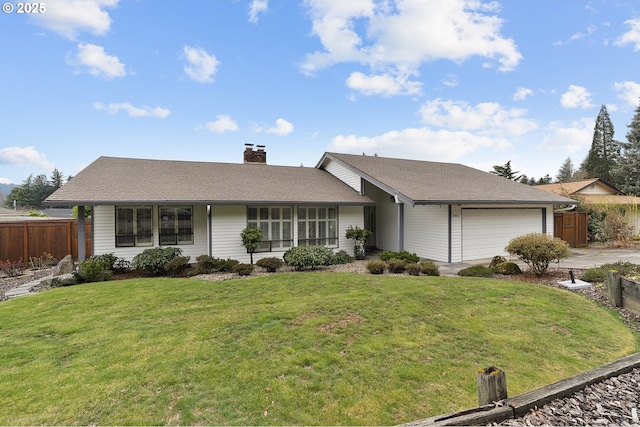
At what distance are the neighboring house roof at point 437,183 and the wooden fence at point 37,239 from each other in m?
12.1

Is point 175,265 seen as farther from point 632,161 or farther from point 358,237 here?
point 632,161

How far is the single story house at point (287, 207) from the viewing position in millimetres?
11594

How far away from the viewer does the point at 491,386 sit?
253 cm

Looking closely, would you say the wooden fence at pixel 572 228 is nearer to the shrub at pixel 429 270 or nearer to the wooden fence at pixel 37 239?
the shrub at pixel 429 270

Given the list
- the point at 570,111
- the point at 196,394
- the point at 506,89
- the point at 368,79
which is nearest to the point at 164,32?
the point at 368,79

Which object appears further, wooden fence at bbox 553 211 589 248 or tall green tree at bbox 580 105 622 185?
tall green tree at bbox 580 105 622 185

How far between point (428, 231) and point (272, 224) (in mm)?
6719

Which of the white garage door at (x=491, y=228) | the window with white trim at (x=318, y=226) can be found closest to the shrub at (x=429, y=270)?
the white garage door at (x=491, y=228)

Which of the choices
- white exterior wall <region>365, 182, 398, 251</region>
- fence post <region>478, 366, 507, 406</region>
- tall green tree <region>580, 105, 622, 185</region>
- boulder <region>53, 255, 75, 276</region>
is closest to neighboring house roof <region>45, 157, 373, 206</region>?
white exterior wall <region>365, 182, 398, 251</region>

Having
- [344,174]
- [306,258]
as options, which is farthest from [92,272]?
[344,174]

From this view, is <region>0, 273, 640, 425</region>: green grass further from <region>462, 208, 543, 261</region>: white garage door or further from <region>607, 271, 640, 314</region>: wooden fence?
<region>462, 208, 543, 261</region>: white garage door

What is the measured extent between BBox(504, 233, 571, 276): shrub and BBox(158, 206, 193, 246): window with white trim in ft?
37.6

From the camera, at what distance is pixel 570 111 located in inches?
794

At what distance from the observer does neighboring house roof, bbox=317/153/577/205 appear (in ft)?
41.8
